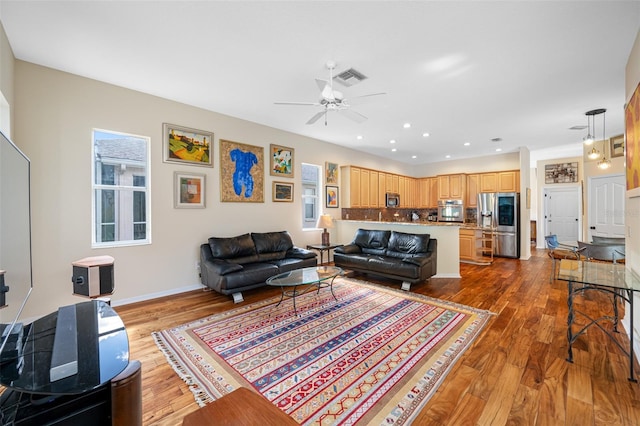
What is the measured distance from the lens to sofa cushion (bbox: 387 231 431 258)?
4.89 metres

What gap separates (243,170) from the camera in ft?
16.6

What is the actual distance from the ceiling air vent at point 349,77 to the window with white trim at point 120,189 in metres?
2.93

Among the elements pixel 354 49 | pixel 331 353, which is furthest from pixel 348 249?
pixel 354 49

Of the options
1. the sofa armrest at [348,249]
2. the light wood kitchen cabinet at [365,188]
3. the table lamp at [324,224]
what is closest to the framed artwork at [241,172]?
the table lamp at [324,224]

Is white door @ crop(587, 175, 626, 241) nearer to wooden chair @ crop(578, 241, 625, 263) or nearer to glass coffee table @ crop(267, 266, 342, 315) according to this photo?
wooden chair @ crop(578, 241, 625, 263)

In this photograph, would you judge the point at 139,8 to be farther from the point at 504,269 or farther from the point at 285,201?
the point at 504,269

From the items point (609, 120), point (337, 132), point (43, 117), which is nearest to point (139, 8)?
point (43, 117)

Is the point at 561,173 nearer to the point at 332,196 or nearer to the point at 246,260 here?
the point at 332,196

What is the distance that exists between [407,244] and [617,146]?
5.30m

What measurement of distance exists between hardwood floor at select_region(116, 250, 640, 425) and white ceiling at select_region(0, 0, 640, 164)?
117 inches

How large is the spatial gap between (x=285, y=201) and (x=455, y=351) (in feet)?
13.4

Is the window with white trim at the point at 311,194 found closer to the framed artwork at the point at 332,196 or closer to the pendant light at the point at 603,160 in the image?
the framed artwork at the point at 332,196

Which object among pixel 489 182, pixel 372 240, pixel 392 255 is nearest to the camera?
pixel 392 255

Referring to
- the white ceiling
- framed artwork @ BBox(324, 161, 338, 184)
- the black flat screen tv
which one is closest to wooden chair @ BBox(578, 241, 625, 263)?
the white ceiling
